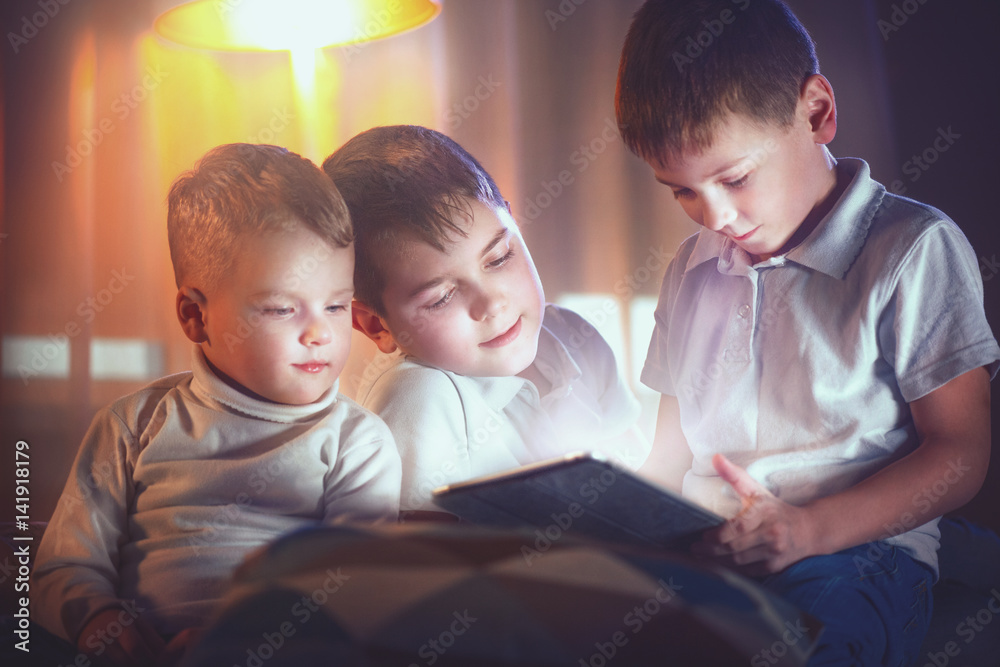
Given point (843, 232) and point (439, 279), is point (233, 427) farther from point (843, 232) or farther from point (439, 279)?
point (843, 232)

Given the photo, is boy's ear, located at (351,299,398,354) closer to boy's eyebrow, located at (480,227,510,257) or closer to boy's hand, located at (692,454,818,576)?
boy's eyebrow, located at (480,227,510,257)

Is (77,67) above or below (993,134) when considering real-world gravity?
above

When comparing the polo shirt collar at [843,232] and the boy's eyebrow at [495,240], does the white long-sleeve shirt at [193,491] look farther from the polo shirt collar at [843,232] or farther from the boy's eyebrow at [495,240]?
the polo shirt collar at [843,232]

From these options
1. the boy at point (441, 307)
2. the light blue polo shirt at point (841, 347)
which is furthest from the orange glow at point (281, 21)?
the light blue polo shirt at point (841, 347)

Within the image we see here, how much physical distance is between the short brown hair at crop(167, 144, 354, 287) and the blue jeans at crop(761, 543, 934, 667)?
1.81 ft

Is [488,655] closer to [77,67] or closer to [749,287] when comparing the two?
[749,287]

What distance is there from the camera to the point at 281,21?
1065mm

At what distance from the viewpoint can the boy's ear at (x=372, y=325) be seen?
0.97 metres

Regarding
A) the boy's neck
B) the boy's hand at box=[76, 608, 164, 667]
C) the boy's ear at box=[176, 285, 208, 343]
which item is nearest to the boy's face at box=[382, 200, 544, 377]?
the boy's ear at box=[176, 285, 208, 343]

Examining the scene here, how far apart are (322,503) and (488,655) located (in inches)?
13.1

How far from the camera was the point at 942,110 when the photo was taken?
3.60 feet

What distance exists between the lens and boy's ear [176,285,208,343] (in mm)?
822

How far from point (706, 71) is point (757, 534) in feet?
1.53

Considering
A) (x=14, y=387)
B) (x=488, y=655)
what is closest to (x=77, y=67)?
(x=14, y=387)
